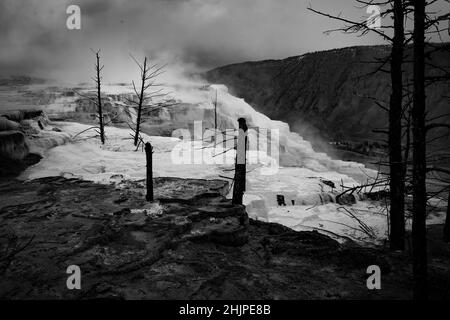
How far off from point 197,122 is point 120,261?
108ft

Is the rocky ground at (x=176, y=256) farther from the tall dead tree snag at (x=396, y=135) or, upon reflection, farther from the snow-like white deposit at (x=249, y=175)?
the snow-like white deposit at (x=249, y=175)

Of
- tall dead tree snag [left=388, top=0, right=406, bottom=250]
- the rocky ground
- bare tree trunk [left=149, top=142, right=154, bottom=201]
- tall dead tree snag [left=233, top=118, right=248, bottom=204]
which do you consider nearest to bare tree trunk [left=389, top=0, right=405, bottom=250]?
tall dead tree snag [left=388, top=0, right=406, bottom=250]

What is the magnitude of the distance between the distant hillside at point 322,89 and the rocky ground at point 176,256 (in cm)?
5514

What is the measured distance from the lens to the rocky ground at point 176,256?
6098 mm

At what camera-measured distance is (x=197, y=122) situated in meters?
39.1

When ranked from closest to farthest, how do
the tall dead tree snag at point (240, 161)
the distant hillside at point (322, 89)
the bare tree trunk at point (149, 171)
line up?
1. the tall dead tree snag at point (240, 161)
2. the bare tree trunk at point (149, 171)
3. the distant hillside at point (322, 89)

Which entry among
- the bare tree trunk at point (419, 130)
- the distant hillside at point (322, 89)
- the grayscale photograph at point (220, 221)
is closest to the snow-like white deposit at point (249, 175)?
the grayscale photograph at point (220, 221)

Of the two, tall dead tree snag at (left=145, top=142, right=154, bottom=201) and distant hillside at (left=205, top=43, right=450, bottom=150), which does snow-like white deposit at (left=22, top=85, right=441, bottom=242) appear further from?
distant hillside at (left=205, top=43, right=450, bottom=150)

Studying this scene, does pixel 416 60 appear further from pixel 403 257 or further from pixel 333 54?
pixel 333 54

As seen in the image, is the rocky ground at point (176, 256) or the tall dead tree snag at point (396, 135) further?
the tall dead tree snag at point (396, 135)

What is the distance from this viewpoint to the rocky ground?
6098 mm

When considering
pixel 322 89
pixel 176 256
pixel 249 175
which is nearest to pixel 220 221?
pixel 176 256

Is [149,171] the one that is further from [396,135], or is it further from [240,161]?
[396,135]
